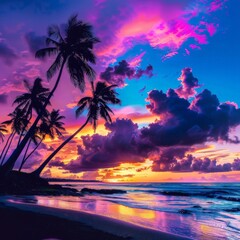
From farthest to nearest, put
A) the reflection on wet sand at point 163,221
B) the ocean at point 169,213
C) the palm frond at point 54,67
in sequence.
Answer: the palm frond at point 54,67 → the ocean at point 169,213 → the reflection on wet sand at point 163,221

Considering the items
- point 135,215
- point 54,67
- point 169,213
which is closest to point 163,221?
point 135,215


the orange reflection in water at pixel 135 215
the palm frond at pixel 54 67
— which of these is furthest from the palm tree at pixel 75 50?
the orange reflection in water at pixel 135 215

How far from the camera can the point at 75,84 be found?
2298 cm

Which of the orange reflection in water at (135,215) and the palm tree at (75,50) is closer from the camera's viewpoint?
the orange reflection in water at (135,215)

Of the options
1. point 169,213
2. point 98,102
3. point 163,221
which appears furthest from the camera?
point 98,102

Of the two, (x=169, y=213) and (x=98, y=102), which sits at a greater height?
(x=98, y=102)

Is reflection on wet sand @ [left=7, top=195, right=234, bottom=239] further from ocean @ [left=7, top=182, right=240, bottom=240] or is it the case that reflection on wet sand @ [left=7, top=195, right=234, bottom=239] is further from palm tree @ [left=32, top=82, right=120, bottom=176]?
palm tree @ [left=32, top=82, right=120, bottom=176]

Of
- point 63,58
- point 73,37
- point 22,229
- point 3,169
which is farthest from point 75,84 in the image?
point 22,229

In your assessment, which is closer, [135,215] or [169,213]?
[135,215]

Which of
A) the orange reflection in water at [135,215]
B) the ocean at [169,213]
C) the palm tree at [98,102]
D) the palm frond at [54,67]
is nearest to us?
the ocean at [169,213]

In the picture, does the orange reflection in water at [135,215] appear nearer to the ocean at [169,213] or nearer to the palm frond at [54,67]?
the ocean at [169,213]

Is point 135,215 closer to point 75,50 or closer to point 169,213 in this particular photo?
point 169,213

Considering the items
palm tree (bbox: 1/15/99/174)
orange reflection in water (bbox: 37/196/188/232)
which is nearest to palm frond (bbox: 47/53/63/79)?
palm tree (bbox: 1/15/99/174)

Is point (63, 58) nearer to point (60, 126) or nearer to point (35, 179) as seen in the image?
point (35, 179)
